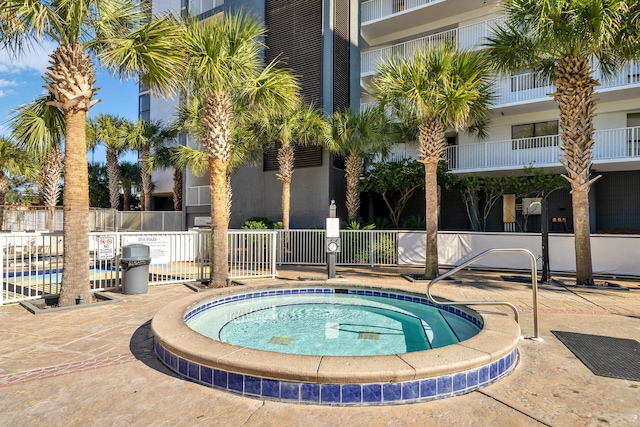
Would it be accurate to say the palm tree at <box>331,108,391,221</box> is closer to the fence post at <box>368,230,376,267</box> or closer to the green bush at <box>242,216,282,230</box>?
the fence post at <box>368,230,376,267</box>

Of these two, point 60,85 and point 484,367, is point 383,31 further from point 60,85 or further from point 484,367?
point 484,367

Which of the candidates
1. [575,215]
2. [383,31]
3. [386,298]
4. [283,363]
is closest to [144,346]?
[283,363]

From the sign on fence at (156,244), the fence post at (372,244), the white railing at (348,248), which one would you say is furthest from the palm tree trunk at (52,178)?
the fence post at (372,244)

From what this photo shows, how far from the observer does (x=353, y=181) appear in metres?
15.2

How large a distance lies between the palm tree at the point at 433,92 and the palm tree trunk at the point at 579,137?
2.02 meters

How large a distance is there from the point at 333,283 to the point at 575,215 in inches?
274

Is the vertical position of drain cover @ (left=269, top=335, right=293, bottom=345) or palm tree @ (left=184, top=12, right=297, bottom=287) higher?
palm tree @ (left=184, top=12, right=297, bottom=287)

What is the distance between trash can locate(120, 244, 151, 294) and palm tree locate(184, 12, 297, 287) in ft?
5.04

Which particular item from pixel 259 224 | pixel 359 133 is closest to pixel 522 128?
pixel 359 133

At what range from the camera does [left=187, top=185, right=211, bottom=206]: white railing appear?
66.4ft

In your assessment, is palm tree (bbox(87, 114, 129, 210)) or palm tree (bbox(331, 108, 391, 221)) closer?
palm tree (bbox(331, 108, 391, 221))

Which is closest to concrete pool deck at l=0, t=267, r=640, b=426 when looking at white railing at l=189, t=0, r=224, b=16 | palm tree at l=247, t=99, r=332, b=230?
palm tree at l=247, t=99, r=332, b=230

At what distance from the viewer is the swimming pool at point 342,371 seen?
311 cm

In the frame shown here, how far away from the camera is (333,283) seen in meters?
8.31
